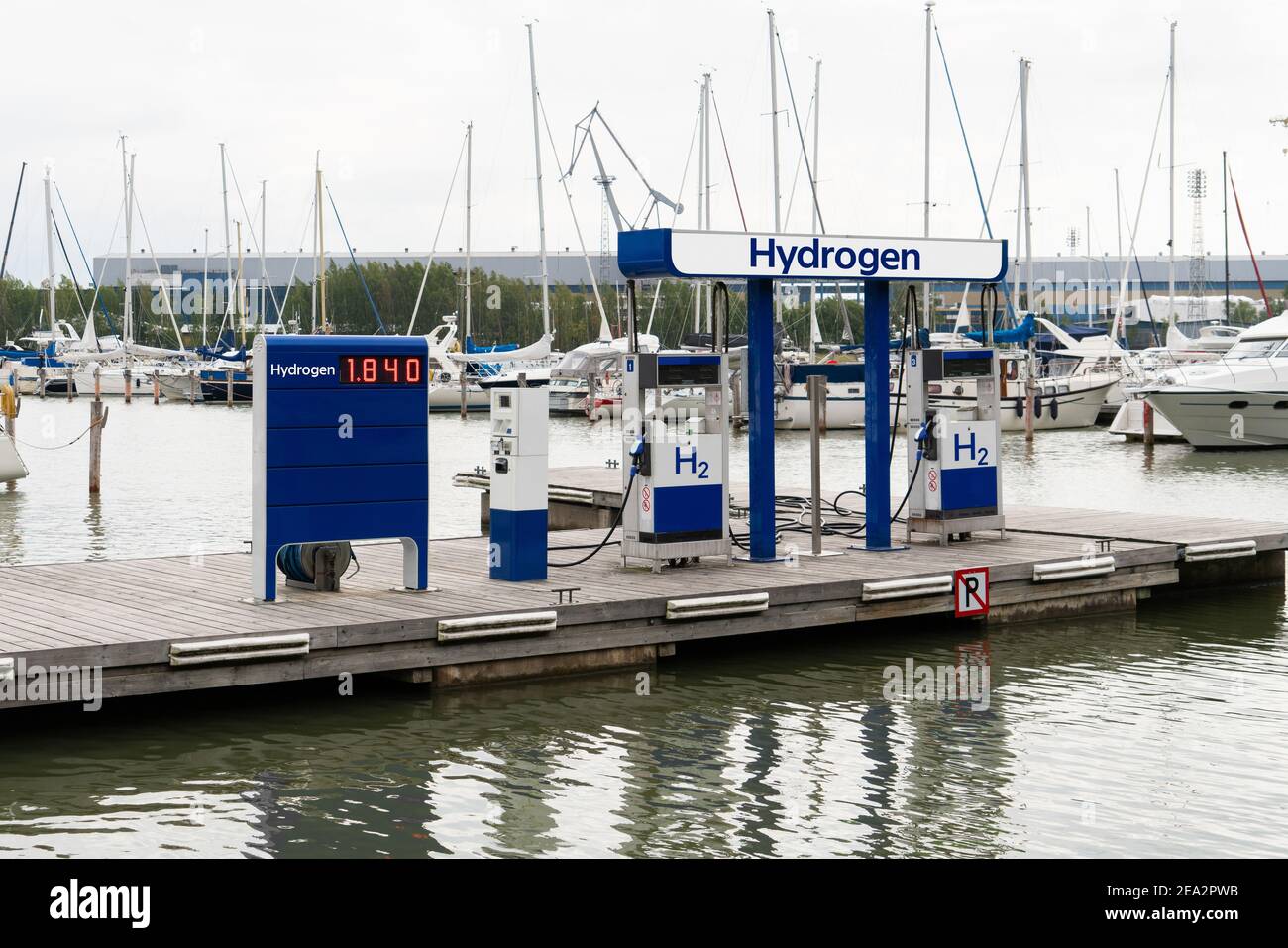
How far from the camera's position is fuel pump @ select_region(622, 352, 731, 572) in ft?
47.1

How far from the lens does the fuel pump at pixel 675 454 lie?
1434 centimetres

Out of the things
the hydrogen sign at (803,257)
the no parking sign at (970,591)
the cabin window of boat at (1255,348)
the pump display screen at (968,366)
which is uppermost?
the cabin window of boat at (1255,348)

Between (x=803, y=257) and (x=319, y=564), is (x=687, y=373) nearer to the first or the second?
(x=803, y=257)

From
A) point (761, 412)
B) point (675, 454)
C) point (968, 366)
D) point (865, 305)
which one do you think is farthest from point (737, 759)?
point (968, 366)

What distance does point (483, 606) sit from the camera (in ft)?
41.3

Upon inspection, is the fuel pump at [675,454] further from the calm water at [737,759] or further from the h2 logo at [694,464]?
the calm water at [737,759]

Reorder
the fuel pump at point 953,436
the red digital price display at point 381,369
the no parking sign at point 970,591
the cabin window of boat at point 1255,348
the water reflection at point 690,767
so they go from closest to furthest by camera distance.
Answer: the water reflection at point 690,767 → the red digital price display at point 381,369 → the no parking sign at point 970,591 → the fuel pump at point 953,436 → the cabin window of boat at point 1255,348

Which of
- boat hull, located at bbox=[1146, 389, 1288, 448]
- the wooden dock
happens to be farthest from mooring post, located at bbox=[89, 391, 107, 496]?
boat hull, located at bbox=[1146, 389, 1288, 448]

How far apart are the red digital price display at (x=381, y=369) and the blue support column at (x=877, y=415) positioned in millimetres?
5195

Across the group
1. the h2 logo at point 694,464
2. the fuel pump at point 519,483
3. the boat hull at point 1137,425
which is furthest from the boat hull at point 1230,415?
the fuel pump at point 519,483

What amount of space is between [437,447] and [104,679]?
36.9 meters

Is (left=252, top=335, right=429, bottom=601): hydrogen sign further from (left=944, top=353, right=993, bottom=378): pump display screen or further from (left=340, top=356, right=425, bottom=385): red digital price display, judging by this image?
(left=944, top=353, right=993, bottom=378): pump display screen

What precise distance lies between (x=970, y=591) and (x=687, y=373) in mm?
3363
